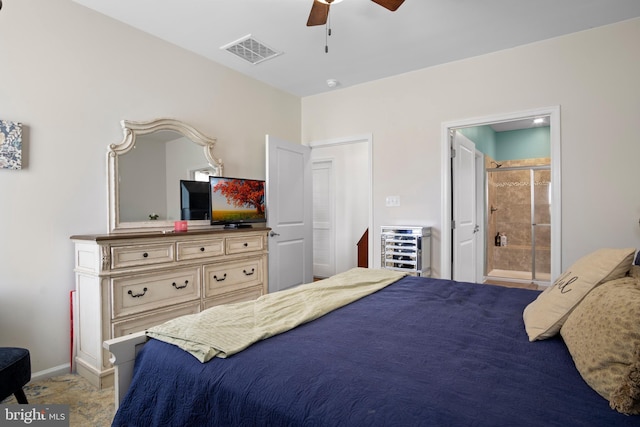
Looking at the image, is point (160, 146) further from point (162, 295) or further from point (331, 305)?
point (331, 305)

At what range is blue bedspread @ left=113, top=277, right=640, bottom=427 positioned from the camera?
80 centimetres

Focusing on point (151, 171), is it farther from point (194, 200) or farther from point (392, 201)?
point (392, 201)

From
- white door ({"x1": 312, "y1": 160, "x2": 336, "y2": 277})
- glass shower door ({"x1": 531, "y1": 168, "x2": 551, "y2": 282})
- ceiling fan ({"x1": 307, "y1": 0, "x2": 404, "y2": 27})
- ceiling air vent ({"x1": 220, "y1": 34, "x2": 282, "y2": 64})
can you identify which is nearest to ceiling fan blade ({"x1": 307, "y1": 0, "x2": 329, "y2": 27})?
ceiling fan ({"x1": 307, "y1": 0, "x2": 404, "y2": 27})

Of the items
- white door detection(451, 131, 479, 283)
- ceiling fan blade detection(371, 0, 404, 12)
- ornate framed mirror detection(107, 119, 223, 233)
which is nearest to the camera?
ceiling fan blade detection(371, 0, 404, 12)

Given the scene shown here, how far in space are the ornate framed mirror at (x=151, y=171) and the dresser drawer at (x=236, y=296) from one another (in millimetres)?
748

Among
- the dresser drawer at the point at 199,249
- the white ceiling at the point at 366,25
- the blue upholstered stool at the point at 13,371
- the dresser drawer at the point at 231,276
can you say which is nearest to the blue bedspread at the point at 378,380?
the blue upholstered stool at the point at 13,371

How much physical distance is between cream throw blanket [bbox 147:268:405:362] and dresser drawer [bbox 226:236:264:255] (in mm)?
1346

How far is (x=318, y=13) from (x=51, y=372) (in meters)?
3.06

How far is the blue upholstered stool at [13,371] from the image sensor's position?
160cm

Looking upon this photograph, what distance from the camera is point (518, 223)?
18.1ft

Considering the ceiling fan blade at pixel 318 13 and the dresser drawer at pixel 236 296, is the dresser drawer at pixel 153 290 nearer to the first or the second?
the dresser drawer at pixel 236 296

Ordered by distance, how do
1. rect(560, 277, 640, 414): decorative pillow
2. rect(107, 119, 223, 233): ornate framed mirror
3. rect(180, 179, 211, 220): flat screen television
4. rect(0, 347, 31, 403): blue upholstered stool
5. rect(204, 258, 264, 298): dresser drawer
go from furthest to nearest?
1. rect(180, 179, 211, 220): flat screen television
2. rect(204, 258, 264, 298): dresser drawer
3. rect(107, 119, 223, 233): ornate framed mirror
4. rect(0, 347, 31, 403): blue upholstered stool
5. rect(560, 277, 640, 414): decorative pillow

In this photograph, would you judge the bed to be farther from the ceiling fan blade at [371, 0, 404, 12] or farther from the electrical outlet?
the electrical outlet

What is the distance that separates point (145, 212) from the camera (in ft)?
9.47
